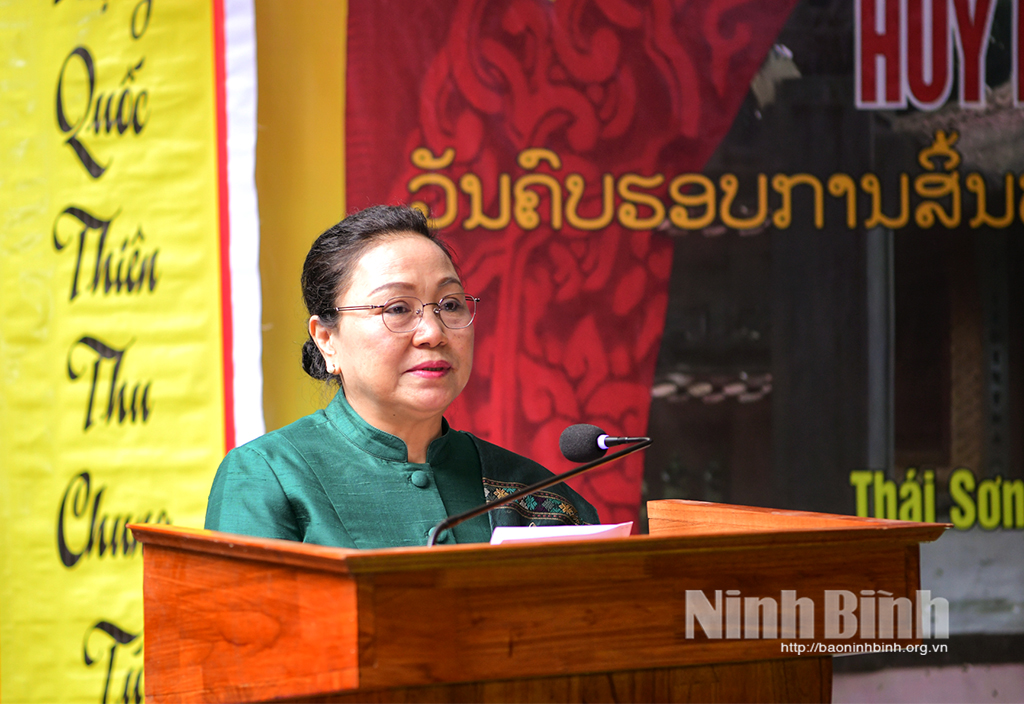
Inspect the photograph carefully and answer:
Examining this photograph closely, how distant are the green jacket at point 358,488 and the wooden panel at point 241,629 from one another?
25 cm

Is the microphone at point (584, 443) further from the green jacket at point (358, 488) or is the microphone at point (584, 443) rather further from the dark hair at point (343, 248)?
the dark hair at point (343, 248)

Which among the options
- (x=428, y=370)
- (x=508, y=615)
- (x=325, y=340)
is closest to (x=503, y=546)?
(x=508, y=615)

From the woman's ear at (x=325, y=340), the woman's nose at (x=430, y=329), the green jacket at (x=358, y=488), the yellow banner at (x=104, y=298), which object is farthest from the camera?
the yellow banner at (x=104, y=298)

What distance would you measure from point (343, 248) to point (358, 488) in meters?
0.48

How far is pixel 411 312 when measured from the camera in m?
1.87

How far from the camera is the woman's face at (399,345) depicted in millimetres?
1841

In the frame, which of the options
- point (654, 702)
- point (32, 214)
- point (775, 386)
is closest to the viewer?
point (654, 702)

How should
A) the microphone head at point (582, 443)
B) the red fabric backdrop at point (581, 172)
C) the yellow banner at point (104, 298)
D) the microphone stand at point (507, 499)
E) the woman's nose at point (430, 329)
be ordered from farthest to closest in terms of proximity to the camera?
1. the red fabric backdrop at point (581, 172)
2. the yellow banner at point (104, 298)
3. the woman's nose at point (430, 329)
4. the microphone head at point (582, 443)
5. the microphone stand at point (507, 499)

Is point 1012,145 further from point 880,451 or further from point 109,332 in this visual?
point 109,332

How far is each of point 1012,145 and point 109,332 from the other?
117 inches

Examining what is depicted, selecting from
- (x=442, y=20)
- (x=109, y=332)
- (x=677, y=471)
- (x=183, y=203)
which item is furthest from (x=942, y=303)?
(x=109, y=332)

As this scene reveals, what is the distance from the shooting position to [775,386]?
3.30m

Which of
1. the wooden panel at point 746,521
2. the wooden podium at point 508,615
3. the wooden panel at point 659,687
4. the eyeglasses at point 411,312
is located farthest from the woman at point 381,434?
the wooden panel at point 659,687

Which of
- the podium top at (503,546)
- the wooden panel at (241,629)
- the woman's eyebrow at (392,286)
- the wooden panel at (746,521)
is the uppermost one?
the woman's eyebrow at (392,286)
